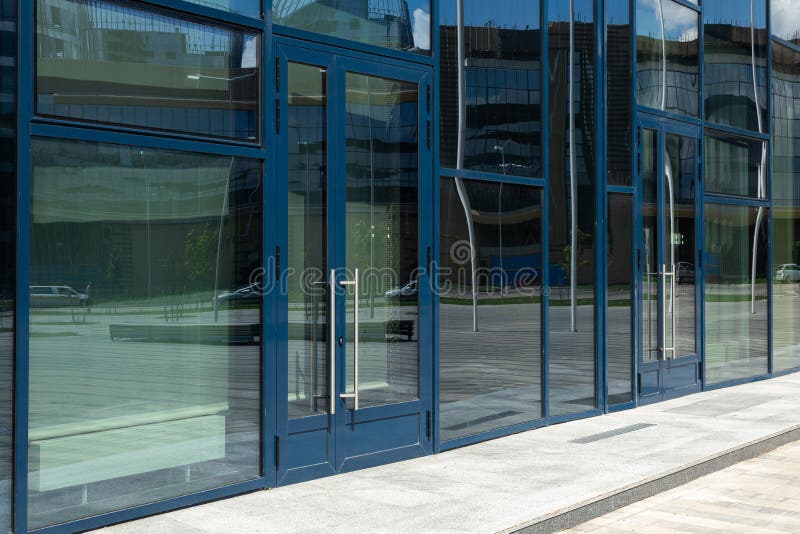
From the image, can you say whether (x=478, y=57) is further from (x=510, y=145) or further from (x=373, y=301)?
(x=373, y=301)

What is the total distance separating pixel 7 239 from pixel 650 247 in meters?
7.56

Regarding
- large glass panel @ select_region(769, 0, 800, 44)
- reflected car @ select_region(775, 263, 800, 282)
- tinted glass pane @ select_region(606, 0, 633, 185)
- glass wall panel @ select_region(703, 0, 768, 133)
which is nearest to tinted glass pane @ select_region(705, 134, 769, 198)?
glass wall panel @ select_region(703, 0, 768, 133)

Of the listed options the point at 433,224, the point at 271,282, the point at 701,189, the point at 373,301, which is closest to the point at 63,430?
the point at 271,282

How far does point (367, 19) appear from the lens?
24.8 ft

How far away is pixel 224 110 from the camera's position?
6477mm

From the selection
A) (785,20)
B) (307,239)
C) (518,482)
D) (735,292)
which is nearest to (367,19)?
(307,239)

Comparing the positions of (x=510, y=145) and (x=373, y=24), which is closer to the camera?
(x=373, y=24)

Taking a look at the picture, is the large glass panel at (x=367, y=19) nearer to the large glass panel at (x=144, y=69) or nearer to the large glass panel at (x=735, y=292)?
the large glass panel at (x=144, y=69)

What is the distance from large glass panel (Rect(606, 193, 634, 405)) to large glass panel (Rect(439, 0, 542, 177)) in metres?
1.56

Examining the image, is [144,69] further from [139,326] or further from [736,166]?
[736,166]

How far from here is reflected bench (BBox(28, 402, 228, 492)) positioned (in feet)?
18.0

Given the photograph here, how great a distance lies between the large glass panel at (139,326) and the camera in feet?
18.1

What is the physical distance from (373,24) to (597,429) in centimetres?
419

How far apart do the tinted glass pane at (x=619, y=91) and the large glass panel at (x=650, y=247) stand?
1.23 ft
